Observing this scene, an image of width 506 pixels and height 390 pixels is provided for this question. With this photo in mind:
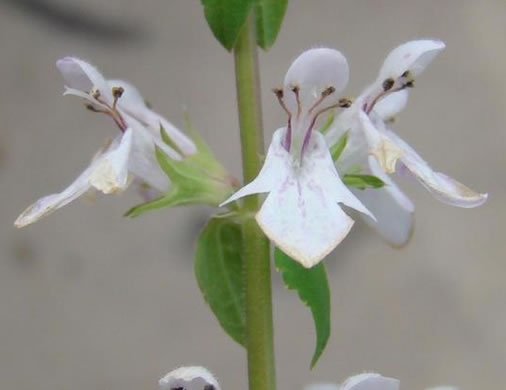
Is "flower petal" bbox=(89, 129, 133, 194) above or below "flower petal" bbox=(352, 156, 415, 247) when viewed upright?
above

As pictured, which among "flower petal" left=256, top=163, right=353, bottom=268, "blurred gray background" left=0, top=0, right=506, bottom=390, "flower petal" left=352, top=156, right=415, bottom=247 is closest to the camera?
"flower petal" left=256, top=163, right=353, bottom=268

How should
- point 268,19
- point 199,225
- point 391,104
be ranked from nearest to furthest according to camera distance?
1. point 268,19
2. point 391,104
3. point 199,225

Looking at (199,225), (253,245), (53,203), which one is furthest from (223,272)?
(199,225)

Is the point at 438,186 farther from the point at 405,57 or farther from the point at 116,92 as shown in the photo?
the point at 116,92

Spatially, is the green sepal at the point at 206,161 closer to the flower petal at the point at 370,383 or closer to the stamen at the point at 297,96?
the stamen at the point at 297,96

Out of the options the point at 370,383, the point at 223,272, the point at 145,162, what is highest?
the point at 145,162

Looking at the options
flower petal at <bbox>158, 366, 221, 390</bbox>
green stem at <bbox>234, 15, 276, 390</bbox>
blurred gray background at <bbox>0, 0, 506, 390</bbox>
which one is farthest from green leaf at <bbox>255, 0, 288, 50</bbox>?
blurred gray background at <bbox>0, 0, 506, 390</bbox>

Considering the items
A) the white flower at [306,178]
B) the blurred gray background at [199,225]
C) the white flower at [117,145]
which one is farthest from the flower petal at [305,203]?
the blurred gray background at [199,225]

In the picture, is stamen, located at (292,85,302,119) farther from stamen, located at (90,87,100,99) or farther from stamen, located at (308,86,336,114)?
stamen, located at (90,87,100,99)
